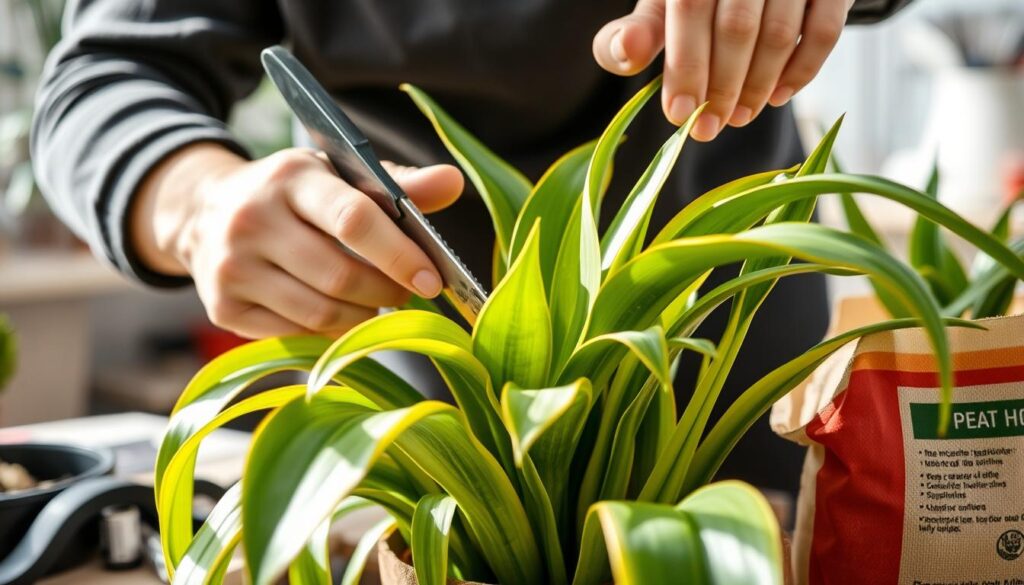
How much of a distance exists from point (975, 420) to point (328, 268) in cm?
32

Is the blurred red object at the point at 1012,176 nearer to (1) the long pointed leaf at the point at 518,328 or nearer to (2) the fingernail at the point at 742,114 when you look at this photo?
(2) the fingernail at the point at 742,114

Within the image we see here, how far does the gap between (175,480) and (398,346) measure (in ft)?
0.42

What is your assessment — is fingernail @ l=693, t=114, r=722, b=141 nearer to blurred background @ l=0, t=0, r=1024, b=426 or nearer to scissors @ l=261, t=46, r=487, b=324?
scissors @ l=261, t=46, r=487, b=324

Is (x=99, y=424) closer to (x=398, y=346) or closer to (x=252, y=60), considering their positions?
(x=252, y=60)

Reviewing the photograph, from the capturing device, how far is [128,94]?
759 mm

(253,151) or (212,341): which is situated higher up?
(253,151)

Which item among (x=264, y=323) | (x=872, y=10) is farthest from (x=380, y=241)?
(x=872, y=10)

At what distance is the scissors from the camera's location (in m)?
0.48

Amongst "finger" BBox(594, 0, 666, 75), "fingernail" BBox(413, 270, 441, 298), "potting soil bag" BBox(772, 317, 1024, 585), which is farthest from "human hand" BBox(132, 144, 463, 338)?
"potting soil bag" BBox(772, 317, 1024, 585)

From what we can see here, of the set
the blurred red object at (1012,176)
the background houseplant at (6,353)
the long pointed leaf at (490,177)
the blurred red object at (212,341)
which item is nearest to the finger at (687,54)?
the long pointed leaf at (490,177)

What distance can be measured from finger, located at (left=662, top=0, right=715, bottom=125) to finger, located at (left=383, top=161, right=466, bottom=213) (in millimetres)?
122

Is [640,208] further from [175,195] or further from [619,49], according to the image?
[175,195]

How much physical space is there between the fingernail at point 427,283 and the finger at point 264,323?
0.40ft

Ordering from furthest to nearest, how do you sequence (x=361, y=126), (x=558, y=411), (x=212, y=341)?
1. (x=212, y=341)
2. (x=361, y=126)
3. (x=558, y=411)
